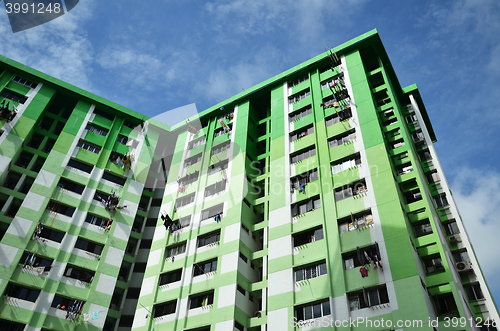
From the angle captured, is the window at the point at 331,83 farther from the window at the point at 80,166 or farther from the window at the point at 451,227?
the window at the point at 80,166

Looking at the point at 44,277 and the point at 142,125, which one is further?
the point at 142,125

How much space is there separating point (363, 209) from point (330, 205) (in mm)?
3338

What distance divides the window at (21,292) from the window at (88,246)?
693cm

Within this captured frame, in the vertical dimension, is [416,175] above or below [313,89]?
below

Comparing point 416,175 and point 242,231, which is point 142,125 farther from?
point 416,175

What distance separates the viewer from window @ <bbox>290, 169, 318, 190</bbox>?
42312 millimetres

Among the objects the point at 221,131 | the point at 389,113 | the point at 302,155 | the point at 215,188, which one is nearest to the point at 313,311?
the point at 302,155

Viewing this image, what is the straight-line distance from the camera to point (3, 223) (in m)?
46.5

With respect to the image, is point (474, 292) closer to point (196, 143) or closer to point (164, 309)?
point (164, 309)

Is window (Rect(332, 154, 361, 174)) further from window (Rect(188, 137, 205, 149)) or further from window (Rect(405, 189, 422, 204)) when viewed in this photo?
window (Rect(188, 137, 205, 149))

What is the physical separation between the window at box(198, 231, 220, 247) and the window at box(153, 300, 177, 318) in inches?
264

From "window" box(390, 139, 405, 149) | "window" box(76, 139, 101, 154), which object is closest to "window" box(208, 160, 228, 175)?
"window" box(76, 139, 101, 154)

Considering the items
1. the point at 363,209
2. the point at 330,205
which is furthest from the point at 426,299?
the point at 330,205

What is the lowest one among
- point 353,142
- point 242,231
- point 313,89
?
point 242,231
